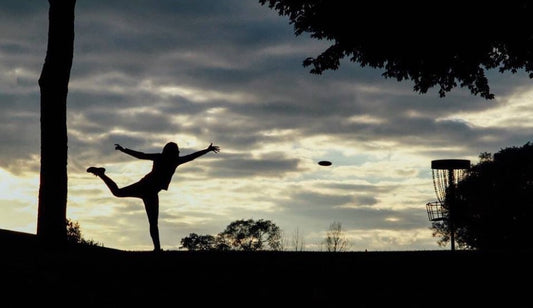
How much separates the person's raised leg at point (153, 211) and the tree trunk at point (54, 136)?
7.06 ft

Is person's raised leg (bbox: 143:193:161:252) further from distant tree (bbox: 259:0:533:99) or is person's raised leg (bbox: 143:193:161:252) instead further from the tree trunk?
distant tree (bbox: 259:0:533:99)

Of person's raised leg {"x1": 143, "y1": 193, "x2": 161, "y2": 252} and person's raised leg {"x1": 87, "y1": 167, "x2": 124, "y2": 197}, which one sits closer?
person's raised leg {"x1": 143, "y1": 193, "x2": 161, "y2": 252}

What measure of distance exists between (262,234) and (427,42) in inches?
2448

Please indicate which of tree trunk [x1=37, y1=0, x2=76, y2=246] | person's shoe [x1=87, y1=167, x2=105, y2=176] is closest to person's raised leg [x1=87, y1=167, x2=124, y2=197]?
person's shoe [x1=87, y1=167, x2=105, y2=176]

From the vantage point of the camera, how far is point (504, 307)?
8844 mm

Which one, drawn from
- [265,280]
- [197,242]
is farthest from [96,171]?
[197,242]

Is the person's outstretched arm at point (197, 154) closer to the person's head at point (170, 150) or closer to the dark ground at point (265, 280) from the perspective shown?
the person's head at point (170, 150)

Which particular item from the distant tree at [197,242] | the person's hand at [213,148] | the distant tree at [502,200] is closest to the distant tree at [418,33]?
the person's hand at [213,148]

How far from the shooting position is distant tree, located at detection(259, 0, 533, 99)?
48.2 feet

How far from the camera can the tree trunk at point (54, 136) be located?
1469cm

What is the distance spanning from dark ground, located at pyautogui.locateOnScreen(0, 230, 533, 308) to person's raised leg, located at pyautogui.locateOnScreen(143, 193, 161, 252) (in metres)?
1.73

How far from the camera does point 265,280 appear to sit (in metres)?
9.97

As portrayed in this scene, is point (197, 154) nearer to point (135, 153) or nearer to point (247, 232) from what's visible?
point (135, 153)

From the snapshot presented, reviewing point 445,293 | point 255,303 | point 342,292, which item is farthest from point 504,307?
point 255,303
